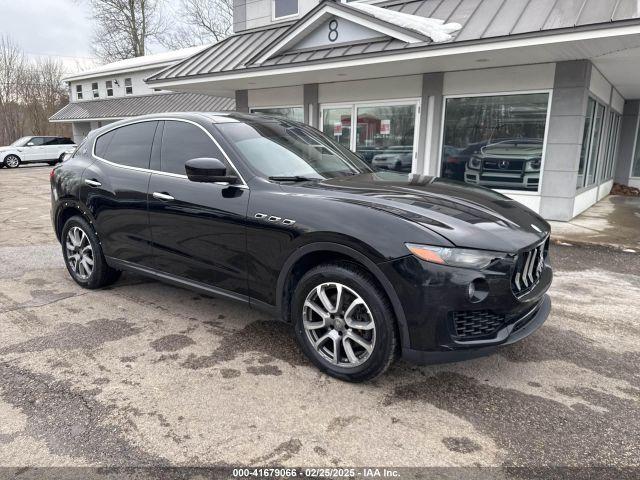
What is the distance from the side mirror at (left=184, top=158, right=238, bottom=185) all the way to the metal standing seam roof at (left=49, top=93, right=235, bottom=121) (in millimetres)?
14992

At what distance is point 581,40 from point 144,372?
23.2ft

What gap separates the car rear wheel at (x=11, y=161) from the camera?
24047 millimetres

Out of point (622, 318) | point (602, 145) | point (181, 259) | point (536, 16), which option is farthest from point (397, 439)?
point (602, 145)

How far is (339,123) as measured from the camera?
36.5 feet

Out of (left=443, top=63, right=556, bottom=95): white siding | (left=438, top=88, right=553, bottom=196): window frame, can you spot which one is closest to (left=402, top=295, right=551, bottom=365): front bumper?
(left=438, top=88, right=553, bottom=196): window frame

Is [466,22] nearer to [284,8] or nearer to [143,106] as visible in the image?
[284,8]

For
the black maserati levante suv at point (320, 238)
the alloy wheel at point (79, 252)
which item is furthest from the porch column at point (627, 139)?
the alloy wheel at point (79, 252)

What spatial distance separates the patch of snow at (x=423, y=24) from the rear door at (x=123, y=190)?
545cm

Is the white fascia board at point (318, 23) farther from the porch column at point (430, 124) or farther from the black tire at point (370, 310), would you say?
the black tire at point (370, 310)

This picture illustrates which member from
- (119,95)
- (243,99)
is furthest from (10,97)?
(243,99)

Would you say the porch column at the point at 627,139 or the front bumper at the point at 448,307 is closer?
the front bumper at the point at 448,307

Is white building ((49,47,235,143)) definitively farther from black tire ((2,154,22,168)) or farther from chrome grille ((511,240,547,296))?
chrome grille ((511,240,547,296))

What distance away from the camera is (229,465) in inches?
88.3

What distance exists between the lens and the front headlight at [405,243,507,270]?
2.56 meters
